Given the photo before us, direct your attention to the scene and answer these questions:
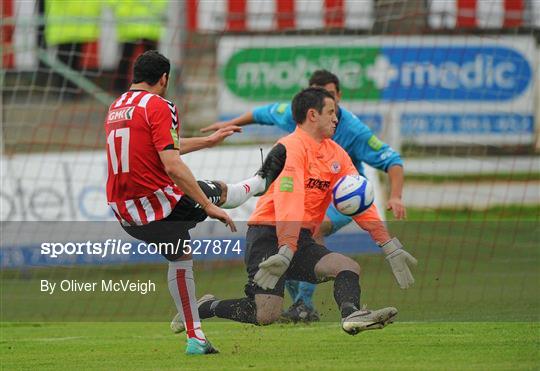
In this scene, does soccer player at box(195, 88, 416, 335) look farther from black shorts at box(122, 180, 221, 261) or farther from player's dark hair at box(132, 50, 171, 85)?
player's dark hair at box(132, 50, 171, 85)

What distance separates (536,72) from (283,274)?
10.3 meters

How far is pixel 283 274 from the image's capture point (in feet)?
26.7

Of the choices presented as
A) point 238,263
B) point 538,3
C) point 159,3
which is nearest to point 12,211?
point 238,263

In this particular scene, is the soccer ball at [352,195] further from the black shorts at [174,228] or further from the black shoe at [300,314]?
the black shoe at [300,314]

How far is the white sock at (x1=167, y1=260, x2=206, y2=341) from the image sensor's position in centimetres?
797

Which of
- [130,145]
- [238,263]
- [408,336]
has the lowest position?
[238,263]

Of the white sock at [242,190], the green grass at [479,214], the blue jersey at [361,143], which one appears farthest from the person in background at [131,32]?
the white sock at [242,190]

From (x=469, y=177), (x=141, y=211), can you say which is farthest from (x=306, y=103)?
(x=469, y=177)

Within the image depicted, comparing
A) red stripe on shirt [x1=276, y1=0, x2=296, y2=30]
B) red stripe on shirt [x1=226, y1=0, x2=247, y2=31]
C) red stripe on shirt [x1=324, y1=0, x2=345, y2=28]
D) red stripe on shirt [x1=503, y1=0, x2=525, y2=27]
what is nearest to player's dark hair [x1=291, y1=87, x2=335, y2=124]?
red stripe on shirt [x1=324, y1=0, x2=345, y2=28]

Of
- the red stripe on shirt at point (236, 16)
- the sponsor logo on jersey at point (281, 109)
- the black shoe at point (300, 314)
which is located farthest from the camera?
the red stripe on shirt at point (236, 16)

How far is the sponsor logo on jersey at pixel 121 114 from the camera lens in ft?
25.5

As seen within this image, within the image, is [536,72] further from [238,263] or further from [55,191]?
[55,191]

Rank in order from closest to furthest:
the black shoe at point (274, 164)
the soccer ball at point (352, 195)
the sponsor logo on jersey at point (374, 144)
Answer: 1. the black shoe at point (274, 164)
2. the soccer ball at point (352, 195)
3. the sponsor logo on jersey at point (374, 144)

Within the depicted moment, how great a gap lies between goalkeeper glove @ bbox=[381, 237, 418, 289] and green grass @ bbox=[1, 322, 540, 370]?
433 millimetres
